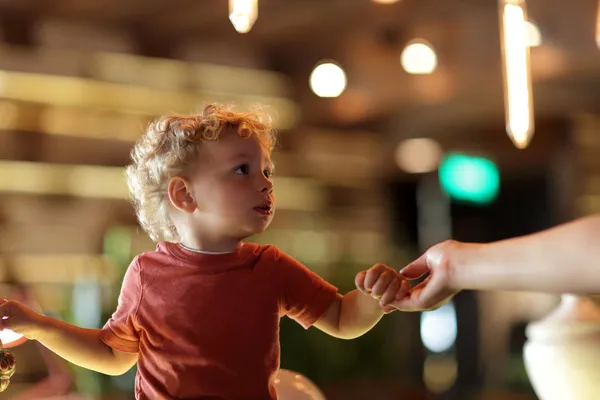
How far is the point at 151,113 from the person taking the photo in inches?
244

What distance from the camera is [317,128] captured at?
7.35 m

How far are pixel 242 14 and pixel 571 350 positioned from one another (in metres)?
0.65

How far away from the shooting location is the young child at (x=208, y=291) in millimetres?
1038

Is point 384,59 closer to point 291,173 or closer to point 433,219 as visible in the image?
point 291,173

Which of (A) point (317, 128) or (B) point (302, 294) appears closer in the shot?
(B) point (302, 294)

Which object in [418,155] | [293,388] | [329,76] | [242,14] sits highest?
[329,76]

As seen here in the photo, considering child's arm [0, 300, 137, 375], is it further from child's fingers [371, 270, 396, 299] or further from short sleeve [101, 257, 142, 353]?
child's fingers [371, 270, 396, 299]

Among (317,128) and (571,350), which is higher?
(317,128)

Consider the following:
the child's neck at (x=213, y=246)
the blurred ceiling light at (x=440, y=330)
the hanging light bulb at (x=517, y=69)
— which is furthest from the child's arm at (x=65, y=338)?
the blurred ceiling light at (x=440, y=330)

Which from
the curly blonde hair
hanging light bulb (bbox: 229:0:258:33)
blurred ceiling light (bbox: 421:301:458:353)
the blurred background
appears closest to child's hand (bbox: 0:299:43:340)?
the curly blonde hair

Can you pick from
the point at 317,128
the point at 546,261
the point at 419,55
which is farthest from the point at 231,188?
the point at 317,128

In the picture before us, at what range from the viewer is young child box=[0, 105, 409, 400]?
1.04 metres

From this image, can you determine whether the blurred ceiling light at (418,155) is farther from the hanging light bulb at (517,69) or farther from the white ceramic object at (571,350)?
the white ceramic object at (571,350)

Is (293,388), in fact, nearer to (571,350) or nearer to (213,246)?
(213,246)
